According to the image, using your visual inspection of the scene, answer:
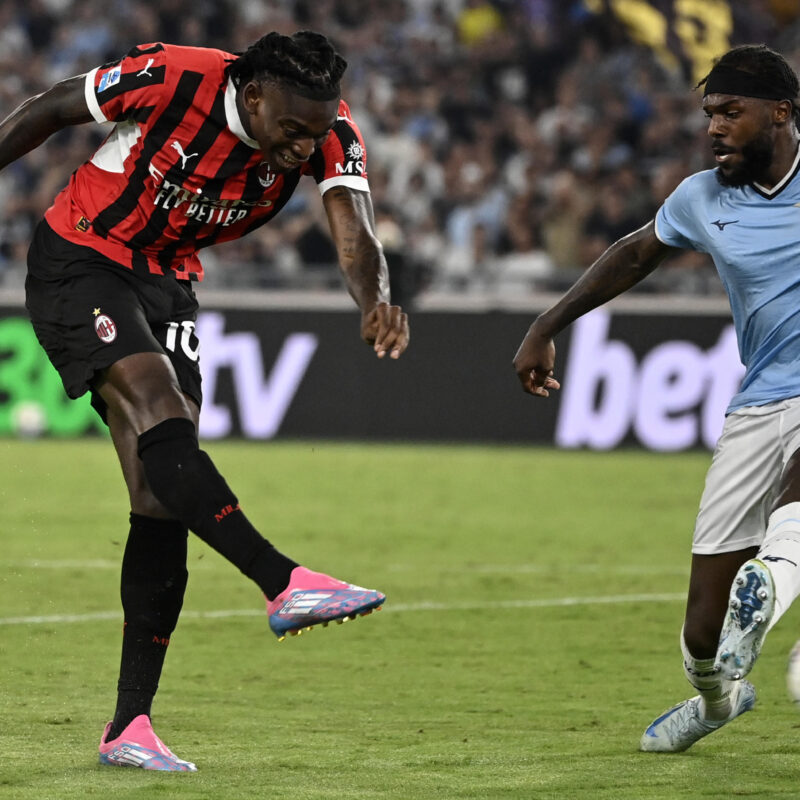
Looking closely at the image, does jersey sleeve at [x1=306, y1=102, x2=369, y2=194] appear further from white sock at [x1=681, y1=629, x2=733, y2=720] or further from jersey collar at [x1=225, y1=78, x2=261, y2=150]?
white sock at [x1=681, y1=629, x2=733, y2=720]

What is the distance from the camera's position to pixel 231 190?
501cm

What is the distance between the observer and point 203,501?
173 inches

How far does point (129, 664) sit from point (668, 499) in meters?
8.38

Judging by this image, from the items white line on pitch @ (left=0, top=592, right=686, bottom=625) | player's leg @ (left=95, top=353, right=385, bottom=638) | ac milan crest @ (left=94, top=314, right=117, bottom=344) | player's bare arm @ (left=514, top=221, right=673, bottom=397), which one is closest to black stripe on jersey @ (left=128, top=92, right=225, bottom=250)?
ac milan crest @ (left=94, top=314, right=117, bottom=344)

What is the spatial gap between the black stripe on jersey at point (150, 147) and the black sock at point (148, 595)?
93cm

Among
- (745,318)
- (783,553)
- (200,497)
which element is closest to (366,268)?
(200,497)

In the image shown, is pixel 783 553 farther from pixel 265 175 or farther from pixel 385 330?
pixel 265 175

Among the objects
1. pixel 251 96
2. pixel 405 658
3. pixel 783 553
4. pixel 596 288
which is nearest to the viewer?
pixel 783 553

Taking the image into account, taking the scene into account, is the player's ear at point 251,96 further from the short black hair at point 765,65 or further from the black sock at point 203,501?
the short black hair at point 765,65

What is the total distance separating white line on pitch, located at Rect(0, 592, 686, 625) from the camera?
756cm

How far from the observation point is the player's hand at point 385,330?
4.64m

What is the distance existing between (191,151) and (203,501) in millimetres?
1168

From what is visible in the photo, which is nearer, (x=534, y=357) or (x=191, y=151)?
(x=191, y=151)

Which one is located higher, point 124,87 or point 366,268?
point 124,87
